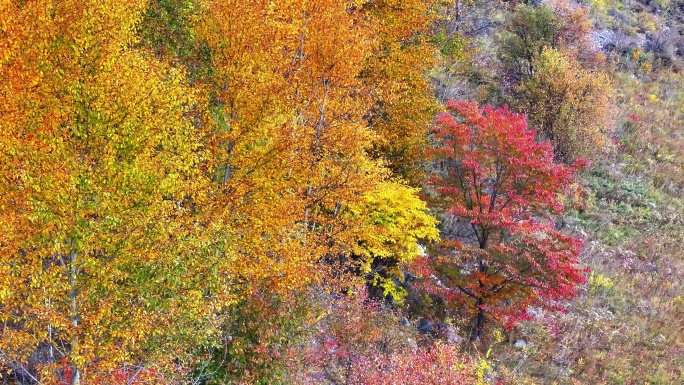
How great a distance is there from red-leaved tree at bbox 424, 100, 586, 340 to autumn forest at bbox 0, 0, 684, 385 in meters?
0.07

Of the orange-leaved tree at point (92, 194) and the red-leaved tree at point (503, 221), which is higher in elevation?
the orange-leaved tree at point (92, 194)

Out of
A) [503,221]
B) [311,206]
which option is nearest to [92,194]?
[311,206]

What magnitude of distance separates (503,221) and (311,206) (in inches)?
217

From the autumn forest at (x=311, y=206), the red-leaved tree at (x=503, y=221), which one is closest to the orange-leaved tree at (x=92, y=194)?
the autumn forest at (x=311, y=206)

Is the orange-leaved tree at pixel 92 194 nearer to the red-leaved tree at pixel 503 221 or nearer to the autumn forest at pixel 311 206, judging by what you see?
the autumn forest at pixel 311 206

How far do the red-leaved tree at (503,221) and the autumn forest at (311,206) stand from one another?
2.9 inches

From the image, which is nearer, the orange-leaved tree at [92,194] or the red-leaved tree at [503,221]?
the orange-leaved tree at [92,194]

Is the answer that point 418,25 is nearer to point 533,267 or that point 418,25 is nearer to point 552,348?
point 533,267

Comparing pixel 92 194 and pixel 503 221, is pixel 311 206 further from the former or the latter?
pixel 92 194

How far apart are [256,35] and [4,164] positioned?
22.2 feet

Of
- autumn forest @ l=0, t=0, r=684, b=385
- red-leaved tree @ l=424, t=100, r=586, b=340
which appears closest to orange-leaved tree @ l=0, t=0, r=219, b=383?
autumn forest @ l=0, t=0, r=684, b=385

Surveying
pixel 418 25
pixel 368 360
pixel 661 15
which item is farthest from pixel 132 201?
pixel 661 15

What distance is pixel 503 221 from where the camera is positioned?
15227 millimetres

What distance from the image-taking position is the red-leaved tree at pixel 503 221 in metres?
14.9
